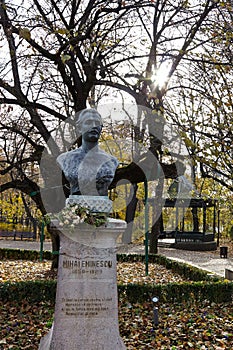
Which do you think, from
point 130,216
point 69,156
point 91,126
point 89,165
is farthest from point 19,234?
point 91,126

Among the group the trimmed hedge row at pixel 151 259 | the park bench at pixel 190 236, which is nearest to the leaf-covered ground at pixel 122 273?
the trimmed hedge row at pixel 151 259

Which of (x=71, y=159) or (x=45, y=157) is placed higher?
(x=45, y=157)

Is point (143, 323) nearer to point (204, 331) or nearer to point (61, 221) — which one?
point (204, 331)

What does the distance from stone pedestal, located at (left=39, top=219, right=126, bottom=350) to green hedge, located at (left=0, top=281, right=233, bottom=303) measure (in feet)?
11.0

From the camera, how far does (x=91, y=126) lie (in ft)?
16.3

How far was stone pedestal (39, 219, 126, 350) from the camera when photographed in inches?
180

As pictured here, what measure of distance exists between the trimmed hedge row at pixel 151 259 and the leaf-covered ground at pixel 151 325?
266 cm

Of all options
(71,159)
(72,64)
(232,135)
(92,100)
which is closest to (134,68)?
(72,64)

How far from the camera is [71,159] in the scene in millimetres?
5105

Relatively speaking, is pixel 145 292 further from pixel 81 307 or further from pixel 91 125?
pixel 91 125

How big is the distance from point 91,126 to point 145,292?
4.32 m

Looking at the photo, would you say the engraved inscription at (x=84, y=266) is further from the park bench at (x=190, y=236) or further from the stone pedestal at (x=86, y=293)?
the park bench at (x=190, y=236)

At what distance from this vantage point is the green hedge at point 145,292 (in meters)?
7.98

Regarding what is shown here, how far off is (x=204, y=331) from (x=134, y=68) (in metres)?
8.09
